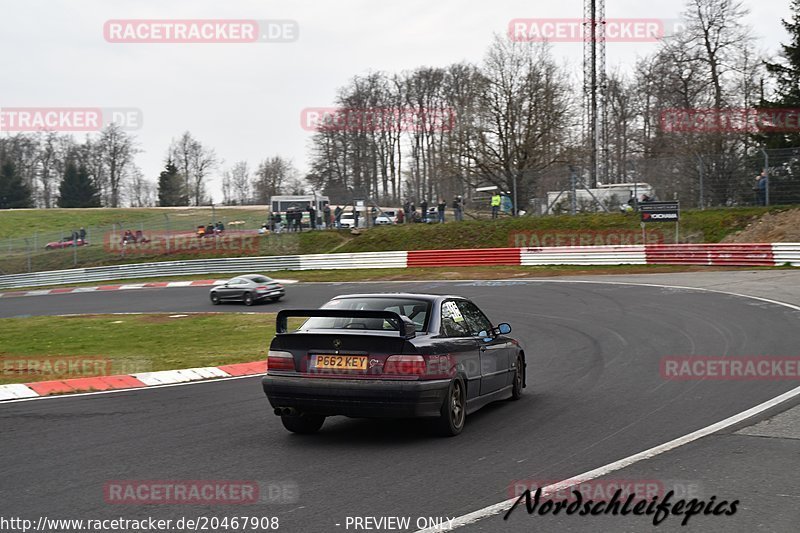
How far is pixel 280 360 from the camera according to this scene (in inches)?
295

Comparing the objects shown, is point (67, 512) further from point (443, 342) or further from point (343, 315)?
point (443, 342)

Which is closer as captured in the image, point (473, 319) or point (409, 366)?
point (409, 366)

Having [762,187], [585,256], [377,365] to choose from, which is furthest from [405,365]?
[762,187]

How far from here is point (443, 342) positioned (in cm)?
753

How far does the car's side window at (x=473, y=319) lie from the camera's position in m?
8.46

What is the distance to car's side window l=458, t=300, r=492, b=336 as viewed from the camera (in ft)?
27.8

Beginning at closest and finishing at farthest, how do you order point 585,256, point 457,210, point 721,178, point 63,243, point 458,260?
1. point 721,178
2. point 585,256
3. point 458,260
4. point 457,210
5. point 63,243

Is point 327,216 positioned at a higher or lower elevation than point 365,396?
higher

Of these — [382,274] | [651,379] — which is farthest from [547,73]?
[651,379]

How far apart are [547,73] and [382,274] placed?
1707 cm

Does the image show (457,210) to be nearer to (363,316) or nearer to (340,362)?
(363,316)

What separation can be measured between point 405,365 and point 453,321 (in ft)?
3.86
